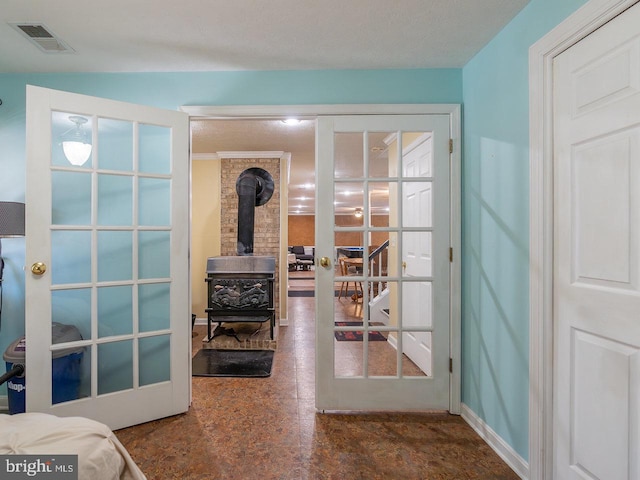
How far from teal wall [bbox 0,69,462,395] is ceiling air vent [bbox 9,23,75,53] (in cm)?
27

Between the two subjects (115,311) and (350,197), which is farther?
(350,197)

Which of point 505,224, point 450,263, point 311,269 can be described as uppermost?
point 505,224

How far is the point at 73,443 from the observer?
0.94 metres

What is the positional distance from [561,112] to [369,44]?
1.11 m

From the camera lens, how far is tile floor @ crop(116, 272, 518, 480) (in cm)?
168

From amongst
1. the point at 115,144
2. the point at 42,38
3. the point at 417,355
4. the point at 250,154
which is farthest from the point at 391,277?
the point at 250,154

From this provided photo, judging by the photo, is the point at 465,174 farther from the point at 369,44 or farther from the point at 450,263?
the point at 369,44

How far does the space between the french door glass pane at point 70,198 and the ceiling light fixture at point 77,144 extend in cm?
9

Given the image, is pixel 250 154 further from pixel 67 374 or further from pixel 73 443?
pixel 73 443

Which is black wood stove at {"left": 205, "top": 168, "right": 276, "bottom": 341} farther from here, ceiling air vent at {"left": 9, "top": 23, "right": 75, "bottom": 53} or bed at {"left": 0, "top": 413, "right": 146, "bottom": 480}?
bed at {"left": 0, "top": 413, "right": 146, "bottom": 480}

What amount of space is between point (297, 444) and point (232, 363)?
149 centimetres

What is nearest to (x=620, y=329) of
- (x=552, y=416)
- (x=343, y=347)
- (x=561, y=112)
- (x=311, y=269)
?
(x=552, y=416)

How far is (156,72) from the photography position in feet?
7.35

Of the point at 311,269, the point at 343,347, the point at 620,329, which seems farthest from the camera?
the point at 311,269
